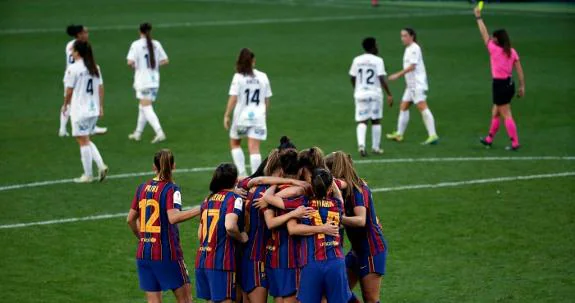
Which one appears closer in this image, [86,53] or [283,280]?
[283,280]

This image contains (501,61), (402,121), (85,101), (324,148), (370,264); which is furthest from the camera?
(402,121)

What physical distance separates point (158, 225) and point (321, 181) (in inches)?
69.9

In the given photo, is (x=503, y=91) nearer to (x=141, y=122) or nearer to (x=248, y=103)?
(x=248, y=103)

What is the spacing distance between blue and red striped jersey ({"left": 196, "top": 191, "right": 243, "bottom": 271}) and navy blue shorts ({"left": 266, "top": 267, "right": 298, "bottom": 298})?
39 centimetres

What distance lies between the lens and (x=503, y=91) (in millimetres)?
20688

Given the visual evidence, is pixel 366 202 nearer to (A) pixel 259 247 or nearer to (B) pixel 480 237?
(A) pixel 259 247

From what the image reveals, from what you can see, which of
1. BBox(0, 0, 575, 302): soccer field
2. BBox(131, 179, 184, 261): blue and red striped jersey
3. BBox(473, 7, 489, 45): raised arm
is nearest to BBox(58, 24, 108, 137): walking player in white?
BBox(0, 0, 575, 302): soccer field

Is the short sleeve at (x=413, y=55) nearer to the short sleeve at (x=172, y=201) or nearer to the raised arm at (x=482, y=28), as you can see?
the raised arm at (x=482, y=28)

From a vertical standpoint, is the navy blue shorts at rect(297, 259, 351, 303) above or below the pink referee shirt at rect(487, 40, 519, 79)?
below

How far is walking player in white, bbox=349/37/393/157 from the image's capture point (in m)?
20.3

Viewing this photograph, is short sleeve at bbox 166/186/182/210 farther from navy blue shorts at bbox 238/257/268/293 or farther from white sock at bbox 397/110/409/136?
white sock at bbox 397/110/409/136

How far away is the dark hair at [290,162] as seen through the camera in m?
10.6

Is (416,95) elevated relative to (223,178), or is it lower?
elevated

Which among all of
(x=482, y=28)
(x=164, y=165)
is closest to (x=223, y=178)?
(x=164, y=165)
